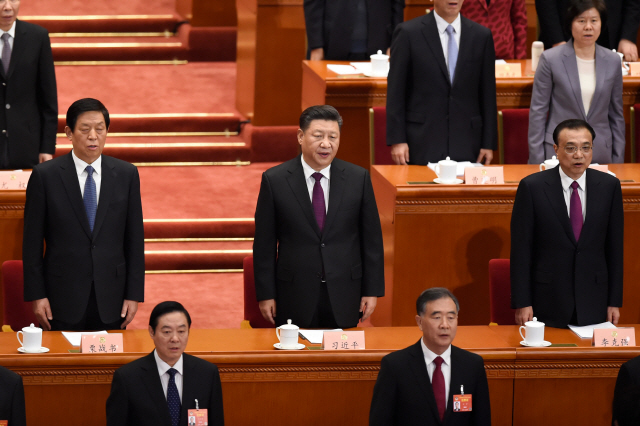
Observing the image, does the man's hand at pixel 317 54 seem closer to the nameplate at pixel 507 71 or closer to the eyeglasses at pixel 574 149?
the nameplate at pixel 507 71

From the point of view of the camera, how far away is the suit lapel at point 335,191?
11.6 feet

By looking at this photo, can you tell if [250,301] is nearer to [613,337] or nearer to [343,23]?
[613,337]

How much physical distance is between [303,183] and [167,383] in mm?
895

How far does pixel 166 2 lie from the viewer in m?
7.18

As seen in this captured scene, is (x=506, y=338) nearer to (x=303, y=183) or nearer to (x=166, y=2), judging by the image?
(x=303, y=183)

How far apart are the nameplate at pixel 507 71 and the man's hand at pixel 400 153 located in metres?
0.75

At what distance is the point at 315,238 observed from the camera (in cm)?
354

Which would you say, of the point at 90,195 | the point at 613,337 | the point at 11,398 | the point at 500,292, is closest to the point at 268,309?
the point at 90,195

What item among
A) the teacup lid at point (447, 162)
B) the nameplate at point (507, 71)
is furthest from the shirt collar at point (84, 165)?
Answer: the nameplate at point (507, 71)

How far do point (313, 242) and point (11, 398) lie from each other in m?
1.14

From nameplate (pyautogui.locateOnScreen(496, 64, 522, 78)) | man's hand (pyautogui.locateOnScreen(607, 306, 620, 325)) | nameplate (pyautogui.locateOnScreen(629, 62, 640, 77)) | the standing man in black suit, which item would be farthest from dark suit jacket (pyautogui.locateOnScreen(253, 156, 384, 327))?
nameplate (pyautogui.locateOnScreen(629, 62, 640, 77))

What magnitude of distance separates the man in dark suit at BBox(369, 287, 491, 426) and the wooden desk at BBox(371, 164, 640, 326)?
1.03m

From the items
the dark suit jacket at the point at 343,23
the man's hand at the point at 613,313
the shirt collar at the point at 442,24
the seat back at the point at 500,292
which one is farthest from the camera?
the dark suit jacket at the point at 343,23

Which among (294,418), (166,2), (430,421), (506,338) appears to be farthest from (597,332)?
(166,2)
